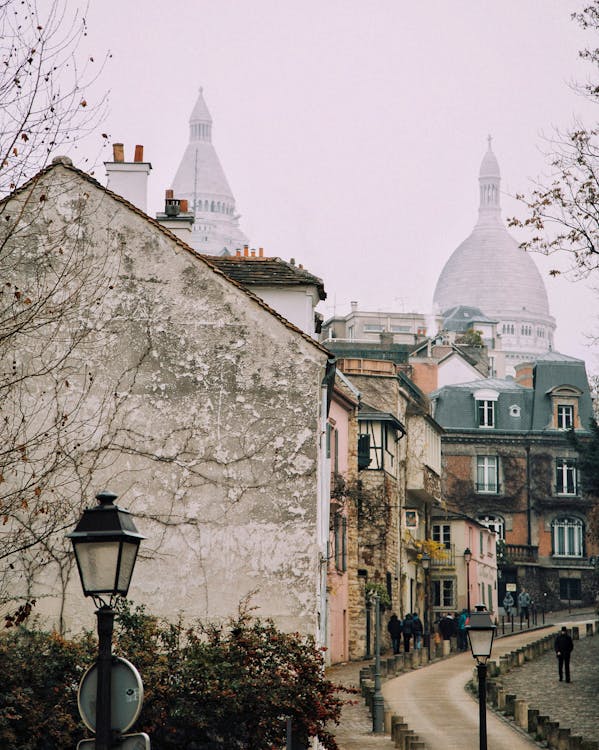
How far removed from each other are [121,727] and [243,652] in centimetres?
984

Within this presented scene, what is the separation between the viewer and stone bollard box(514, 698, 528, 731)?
113ft

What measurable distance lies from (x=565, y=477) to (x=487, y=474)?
4.68 meters

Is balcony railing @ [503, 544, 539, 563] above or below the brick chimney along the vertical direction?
below

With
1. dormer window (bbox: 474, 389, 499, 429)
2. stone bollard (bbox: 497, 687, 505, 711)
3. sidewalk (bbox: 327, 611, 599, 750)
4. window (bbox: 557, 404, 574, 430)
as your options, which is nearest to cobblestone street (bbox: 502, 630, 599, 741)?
sidewalk (bbox: 327, 611, 599, 750)

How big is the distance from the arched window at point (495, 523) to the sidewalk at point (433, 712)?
123 ft

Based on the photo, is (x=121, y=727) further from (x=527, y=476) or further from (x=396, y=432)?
(x=527, y=476)

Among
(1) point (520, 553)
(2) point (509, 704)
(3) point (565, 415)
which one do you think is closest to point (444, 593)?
(1) point (520, 553)

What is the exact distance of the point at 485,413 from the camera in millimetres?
93875

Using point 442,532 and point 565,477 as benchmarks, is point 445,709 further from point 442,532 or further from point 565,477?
point 565,477

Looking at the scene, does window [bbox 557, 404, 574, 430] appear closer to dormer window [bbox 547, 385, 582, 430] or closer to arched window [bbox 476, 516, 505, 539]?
dormer window [bbox 547, 385, 582, 430]

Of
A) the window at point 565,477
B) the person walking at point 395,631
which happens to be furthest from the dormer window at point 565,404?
the person walking at point 395,631

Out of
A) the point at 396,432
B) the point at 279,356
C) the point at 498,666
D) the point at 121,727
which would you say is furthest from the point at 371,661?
the point at 121,727

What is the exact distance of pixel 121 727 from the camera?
12352 millimetres

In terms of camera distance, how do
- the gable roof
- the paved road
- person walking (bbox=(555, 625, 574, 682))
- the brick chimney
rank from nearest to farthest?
1. the gable roof
2. the brick chimney
3. the paved road
4. person walking (bbox=(555, 625, 574, 682))
